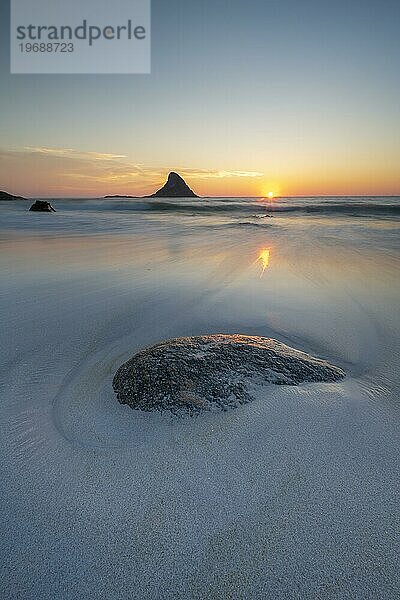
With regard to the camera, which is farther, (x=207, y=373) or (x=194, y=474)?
(x=207, y=373)

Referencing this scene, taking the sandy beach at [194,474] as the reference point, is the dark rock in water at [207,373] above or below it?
above

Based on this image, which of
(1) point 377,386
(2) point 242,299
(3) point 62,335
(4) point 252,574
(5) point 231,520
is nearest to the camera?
(4) point 252,574

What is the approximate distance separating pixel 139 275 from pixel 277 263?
9.86ft

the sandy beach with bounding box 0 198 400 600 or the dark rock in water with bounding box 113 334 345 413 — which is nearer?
the sandy beach with bounding box 0 198 400 600

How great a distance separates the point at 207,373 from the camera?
100 inches

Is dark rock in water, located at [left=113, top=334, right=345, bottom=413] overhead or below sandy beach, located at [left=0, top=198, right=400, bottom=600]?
overhead

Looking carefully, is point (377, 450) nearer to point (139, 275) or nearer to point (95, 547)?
point (95, 547)

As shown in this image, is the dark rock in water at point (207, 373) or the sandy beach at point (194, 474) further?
the dark rock in water at point (207, 373)

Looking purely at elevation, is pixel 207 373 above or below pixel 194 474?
above

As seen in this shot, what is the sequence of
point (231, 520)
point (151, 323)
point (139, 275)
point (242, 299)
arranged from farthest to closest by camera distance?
point (139, 275), point (242, 299), point (151, 323), point (231, 520)

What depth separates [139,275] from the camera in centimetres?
612

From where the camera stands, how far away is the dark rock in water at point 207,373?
238 cm

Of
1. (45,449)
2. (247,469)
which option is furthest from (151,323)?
(247,469)

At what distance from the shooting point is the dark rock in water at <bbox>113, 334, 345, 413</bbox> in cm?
238
